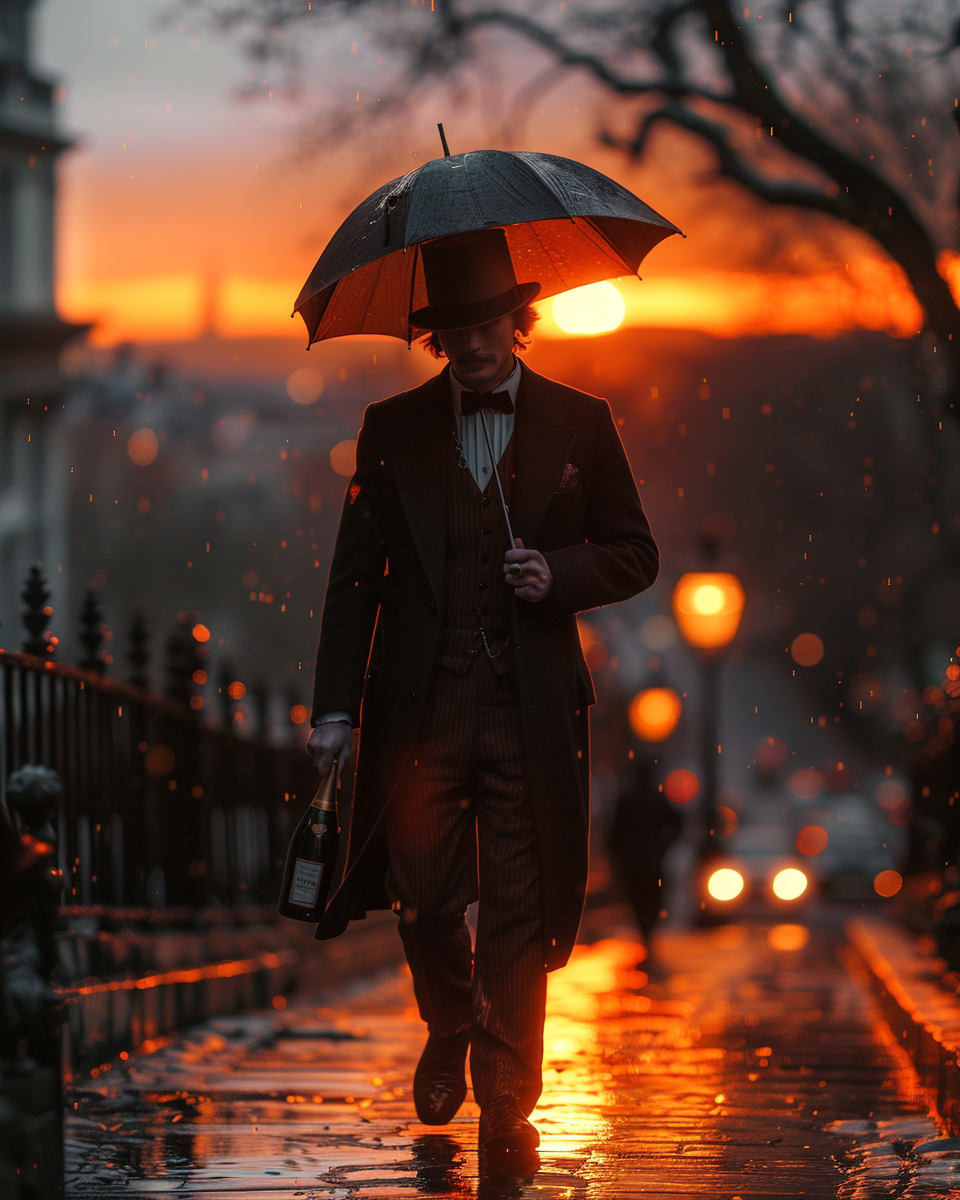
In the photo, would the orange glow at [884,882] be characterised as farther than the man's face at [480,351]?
Yes

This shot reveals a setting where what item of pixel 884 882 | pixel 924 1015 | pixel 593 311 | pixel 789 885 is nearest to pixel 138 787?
pixel 593 311

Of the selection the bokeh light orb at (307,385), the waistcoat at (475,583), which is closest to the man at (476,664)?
the waistcoat at (475,583)

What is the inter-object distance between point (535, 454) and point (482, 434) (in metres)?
0.14

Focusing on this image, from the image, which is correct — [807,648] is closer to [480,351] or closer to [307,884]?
[480,351]

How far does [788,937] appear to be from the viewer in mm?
25906

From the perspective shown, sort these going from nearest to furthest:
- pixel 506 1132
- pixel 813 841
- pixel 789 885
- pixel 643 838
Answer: pixel 506 1132 → pixel 643 838 → pixel 789 885 → pixel 813 841

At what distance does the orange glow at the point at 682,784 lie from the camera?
82.0 m

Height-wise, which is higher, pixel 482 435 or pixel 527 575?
pixel 482 435

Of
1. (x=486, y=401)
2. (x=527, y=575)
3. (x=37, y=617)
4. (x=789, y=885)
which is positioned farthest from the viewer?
(x=789, y=885)

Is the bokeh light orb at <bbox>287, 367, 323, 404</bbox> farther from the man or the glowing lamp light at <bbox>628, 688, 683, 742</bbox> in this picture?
the man

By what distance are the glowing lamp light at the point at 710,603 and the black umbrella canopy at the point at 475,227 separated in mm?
14805

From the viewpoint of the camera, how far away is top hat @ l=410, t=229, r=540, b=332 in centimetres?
441

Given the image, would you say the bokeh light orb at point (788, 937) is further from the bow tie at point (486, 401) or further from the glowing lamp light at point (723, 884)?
the bow tie at point (486, 401)

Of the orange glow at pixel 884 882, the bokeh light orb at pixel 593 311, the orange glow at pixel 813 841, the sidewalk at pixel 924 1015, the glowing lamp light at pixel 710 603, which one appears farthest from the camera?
the orange glow at pixel 813 841
